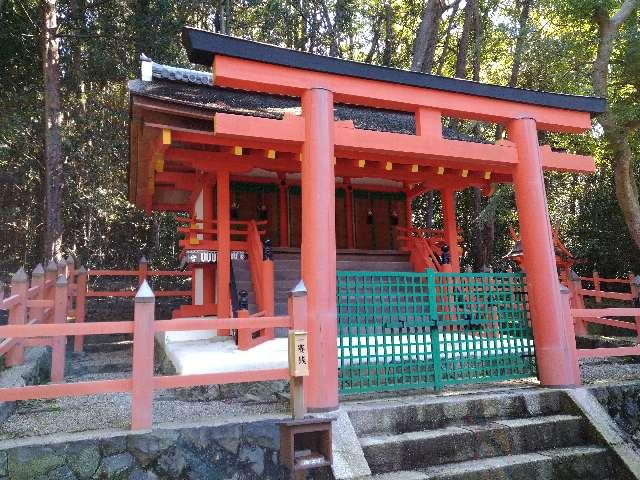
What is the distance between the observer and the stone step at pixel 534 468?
13.4ft

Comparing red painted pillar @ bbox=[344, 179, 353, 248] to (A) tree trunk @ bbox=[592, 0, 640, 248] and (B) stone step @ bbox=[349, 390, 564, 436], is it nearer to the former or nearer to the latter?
(B) stone step @ bbox=[349, 390, 564, 436]

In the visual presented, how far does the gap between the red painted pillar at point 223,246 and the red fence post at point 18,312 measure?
9.59 ft

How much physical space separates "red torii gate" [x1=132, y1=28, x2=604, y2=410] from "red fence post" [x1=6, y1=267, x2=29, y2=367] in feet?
8.66

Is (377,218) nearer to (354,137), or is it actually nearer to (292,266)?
(292,266)

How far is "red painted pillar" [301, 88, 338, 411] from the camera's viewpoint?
4.47m

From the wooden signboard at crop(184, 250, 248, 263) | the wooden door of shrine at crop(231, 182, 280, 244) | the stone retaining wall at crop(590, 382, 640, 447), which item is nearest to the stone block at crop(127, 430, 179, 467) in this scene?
the stone retaining wall at crop(590, 382, 640, 447)

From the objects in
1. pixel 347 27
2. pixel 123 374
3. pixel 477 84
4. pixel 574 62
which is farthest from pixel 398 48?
pixel 123 374

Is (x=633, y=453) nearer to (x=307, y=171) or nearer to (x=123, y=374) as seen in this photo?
(x=307, y=171)

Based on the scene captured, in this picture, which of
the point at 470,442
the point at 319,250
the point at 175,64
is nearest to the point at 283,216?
the point at 319,250

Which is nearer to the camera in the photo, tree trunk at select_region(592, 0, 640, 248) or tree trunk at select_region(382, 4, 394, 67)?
tree trunk at select_region(592, 0, 640, 248)

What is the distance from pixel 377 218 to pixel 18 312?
7696 mm

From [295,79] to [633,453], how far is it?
16.9ft

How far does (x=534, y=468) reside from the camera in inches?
171

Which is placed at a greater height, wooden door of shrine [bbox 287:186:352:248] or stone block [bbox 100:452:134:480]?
wooden door of shrine [bbox 287:186:352:248]
